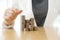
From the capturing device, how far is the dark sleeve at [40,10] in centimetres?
182

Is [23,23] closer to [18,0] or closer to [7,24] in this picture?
[7,24]

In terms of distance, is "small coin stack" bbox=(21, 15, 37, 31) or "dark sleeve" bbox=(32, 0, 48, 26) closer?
"small coin stack" bbox=(21, 15, 37, 31)

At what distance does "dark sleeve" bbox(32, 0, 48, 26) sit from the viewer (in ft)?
5.97

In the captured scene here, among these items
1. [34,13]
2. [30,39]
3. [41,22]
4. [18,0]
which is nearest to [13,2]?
[18,0]

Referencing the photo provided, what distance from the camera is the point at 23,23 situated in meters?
1.62

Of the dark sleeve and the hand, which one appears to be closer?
the hand

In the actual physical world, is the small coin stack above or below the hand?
below

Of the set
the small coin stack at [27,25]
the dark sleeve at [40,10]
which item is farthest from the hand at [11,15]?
the dark sleeve at [40,10]

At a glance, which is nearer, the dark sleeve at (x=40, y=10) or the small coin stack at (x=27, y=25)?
the small coin stack at (x=27, y=25)

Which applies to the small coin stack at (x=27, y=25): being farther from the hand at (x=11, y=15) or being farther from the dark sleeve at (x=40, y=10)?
the dark sleeve at (x=40, y=10)

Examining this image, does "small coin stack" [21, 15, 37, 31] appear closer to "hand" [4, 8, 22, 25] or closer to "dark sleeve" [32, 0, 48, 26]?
"hand" [4, 8, 22, 25]

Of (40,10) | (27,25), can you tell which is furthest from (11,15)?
(40,10)

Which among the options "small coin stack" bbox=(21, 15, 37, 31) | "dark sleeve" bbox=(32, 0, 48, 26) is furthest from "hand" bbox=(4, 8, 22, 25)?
"dark sleeve" bbox=(32, 0, 48, 26)

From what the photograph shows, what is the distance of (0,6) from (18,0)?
26cm
